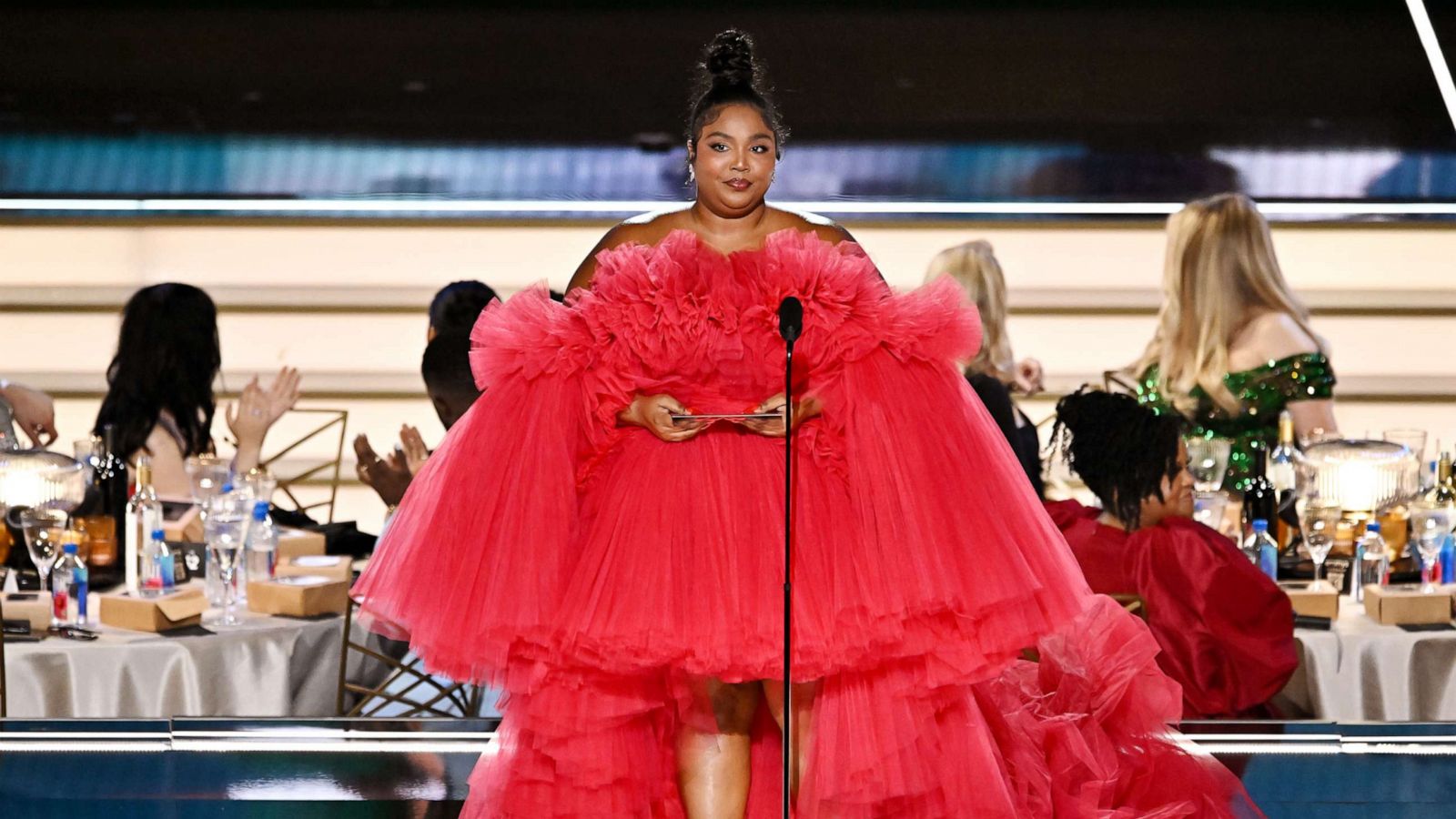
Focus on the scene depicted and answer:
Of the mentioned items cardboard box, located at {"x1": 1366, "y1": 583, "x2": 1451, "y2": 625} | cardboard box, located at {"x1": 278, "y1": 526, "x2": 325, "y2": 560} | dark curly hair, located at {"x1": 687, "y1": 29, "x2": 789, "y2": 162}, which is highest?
dark curly hair, located at {"x1": 687, "y1": 29, "x2": 789, "y2": 162}

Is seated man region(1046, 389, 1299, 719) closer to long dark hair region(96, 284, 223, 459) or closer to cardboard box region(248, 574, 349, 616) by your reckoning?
cardboard box region(248, 574, 349, 616)

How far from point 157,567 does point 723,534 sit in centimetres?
188

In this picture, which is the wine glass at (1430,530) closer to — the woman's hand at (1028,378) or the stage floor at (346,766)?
the stage floor at (346,766)

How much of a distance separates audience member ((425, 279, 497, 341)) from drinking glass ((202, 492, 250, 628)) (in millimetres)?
1157

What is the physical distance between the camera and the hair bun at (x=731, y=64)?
2572 millimetres

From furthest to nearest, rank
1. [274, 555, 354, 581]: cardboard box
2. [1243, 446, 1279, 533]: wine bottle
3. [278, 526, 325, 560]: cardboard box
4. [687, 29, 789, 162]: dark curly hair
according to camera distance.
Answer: [278, 526, 325, 560]: cardboard box → [1243, 446, 1279, 533]: wine bottle → [274, 555, 354, 581]: cardboard box → [687, 29, 789, 162]: dark curly hair

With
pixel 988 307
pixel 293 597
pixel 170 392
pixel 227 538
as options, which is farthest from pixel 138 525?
pixel 988 307

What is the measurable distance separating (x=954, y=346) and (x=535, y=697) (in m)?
0.77

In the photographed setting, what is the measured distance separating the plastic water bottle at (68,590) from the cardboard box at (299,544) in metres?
0.61

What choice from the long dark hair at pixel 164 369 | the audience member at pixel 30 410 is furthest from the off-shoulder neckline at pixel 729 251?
the audience member at pixel 30 410

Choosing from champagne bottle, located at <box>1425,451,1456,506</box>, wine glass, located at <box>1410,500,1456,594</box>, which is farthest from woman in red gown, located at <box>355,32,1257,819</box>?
champagne bottle, located at <box>1425,451,1456,506</box>

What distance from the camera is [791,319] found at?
2230 millimetres

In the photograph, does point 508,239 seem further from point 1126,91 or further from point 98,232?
point 1126,91

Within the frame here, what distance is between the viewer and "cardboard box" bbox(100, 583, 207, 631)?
11.9 feet
